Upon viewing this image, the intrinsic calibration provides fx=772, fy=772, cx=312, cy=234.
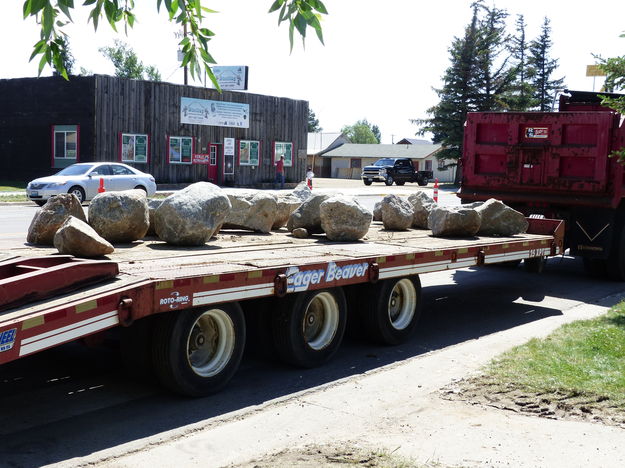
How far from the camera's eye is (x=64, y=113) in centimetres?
3503

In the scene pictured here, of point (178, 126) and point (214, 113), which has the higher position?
point (214, 113)

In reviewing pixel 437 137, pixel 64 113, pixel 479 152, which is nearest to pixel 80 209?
pixel 479 152

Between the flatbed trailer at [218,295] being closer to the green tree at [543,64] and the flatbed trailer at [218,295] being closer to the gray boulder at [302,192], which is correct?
the gray boulder at [302,192]

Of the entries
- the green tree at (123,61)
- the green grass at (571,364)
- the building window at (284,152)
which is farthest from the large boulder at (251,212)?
the green tree at (123,61)

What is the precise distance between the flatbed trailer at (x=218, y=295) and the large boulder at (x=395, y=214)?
47.2 inches

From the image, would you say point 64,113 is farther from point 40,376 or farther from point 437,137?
point 437,137

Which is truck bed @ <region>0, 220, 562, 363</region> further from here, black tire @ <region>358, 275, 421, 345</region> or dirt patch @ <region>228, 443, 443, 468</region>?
dirt patch @ <region>228, 443, 443, 468</region>

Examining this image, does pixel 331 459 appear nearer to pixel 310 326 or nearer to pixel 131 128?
pixel 310 326

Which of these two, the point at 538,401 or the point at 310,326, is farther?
the point at 310,326

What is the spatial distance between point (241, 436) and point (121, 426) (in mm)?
888

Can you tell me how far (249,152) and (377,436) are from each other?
3814 centimetres

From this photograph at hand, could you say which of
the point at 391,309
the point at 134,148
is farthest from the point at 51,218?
the point at 134,148

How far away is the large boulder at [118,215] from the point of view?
748cm

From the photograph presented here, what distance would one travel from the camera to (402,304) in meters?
8.50
